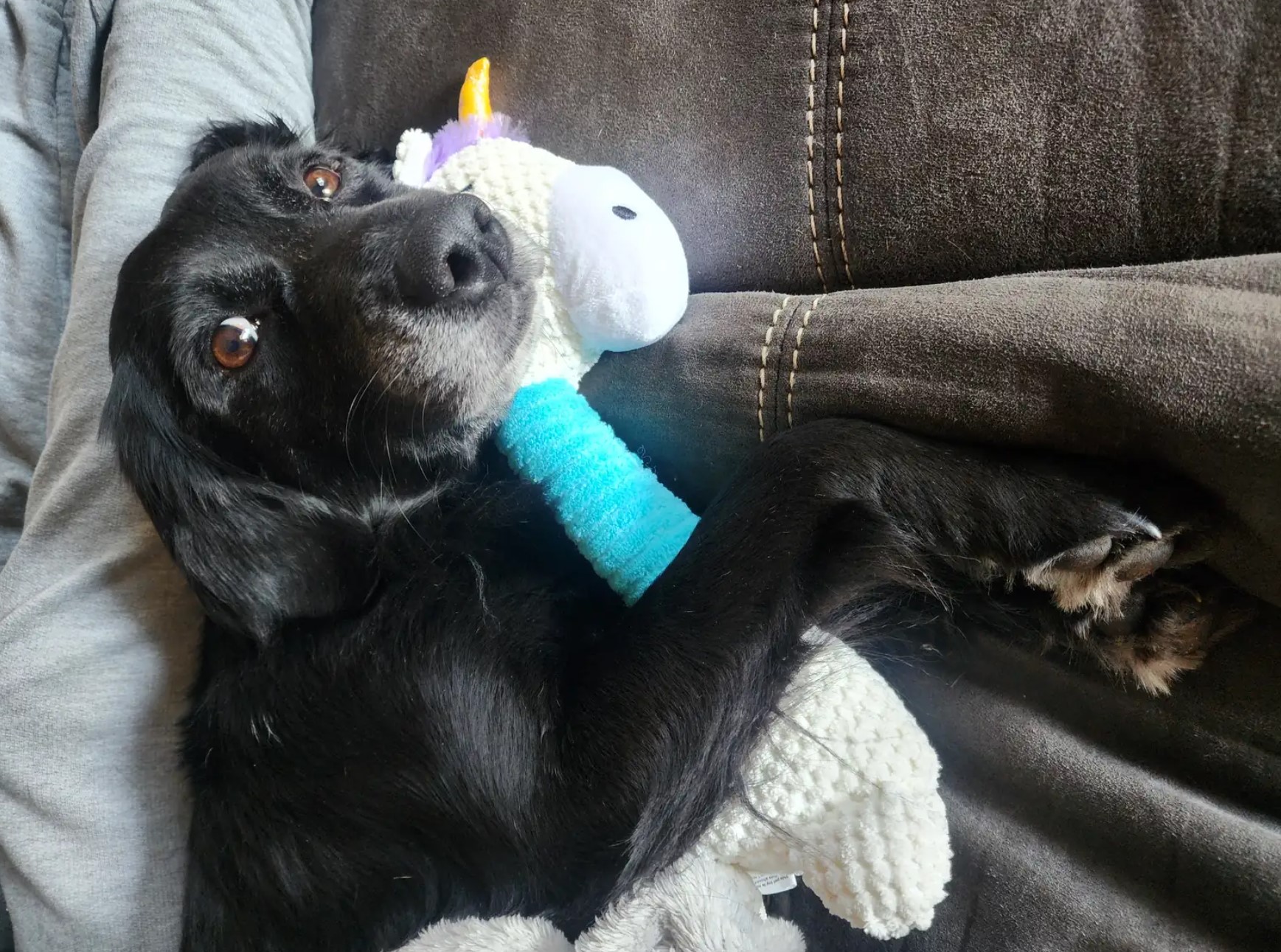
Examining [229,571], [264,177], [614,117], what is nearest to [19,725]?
[229,571]

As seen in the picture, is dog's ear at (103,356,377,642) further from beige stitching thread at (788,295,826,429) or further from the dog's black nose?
beige stitching thread at (788,295,826,429)

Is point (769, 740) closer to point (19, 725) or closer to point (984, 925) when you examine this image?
point (984, 925)

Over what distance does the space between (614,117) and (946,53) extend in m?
0.57

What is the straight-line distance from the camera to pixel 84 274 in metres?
1.44

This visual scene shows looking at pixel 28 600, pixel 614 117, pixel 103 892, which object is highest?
pixel 614 117

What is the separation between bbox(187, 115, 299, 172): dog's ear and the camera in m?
1.45

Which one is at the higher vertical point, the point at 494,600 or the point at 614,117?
the point at 614,117

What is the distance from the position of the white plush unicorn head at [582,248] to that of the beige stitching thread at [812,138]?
20cm

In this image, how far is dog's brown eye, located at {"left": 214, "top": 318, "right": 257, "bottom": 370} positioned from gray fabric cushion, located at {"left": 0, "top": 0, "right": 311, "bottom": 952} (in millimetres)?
330

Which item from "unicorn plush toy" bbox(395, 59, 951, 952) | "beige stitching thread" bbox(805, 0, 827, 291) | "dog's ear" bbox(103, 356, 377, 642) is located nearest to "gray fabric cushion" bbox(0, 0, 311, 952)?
"dog's ear" bbox(103, 356, 377, 642)

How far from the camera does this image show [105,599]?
1.27 m

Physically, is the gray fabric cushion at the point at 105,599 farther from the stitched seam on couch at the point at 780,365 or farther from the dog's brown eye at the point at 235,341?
the stitched seam on couch at the point at 780,365

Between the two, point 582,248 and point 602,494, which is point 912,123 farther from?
point 602,494

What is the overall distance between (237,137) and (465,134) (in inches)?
19.8
